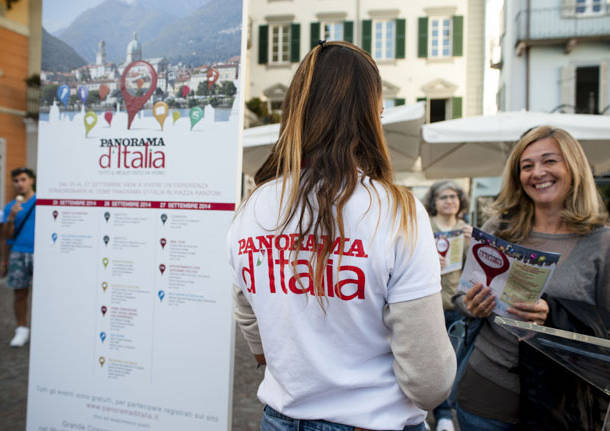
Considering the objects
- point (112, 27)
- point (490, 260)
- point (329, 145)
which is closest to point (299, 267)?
point (329, 145)

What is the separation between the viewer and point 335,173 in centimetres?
114

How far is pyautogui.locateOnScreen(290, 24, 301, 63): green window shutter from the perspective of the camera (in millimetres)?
18266

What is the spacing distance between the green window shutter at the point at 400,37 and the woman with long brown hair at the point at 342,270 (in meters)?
17.8

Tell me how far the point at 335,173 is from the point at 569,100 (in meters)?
16.5

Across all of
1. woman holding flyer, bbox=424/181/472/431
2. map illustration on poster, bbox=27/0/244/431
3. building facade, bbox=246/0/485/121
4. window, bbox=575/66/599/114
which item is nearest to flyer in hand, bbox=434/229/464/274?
woman holding flyer, bbox=424/181/472/431

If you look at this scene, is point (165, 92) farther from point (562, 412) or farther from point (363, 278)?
point (562, 412)

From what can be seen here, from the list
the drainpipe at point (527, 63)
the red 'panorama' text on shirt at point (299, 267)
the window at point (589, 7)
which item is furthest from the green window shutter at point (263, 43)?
the red 'panorama' text on shirt at point (299, 267)

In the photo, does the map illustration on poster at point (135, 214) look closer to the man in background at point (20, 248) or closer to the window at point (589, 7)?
the man in background at point (20, 248)

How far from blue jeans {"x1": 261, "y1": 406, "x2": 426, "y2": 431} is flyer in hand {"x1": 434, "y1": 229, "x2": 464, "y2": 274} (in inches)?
88.7

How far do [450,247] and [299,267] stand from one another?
2.44m

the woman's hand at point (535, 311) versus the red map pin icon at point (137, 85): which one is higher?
the red map pin icon at point (137, 85)

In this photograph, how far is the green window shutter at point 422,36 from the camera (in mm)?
17531

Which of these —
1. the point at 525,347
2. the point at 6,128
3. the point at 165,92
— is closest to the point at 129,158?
the point at 165,92

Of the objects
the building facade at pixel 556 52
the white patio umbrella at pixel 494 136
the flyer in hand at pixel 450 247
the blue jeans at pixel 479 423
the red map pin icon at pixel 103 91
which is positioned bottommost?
the blue jeans at pixel 479 423
